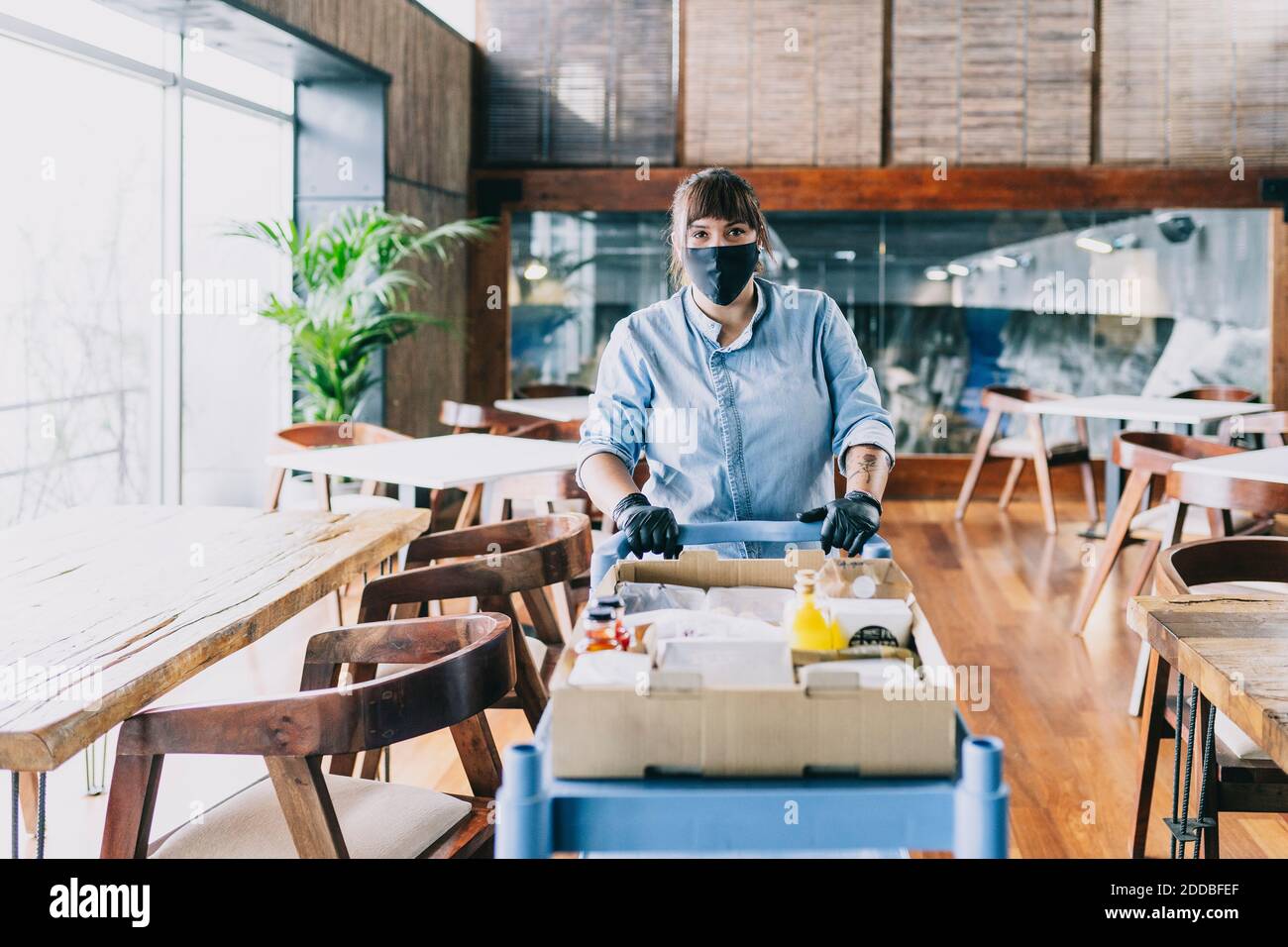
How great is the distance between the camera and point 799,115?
26.1 ft

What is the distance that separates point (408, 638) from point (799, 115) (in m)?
6.62

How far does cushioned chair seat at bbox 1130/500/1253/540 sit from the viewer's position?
4508mm

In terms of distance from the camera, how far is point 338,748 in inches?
64.3

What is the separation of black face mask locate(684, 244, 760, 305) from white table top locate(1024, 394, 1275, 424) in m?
4.57

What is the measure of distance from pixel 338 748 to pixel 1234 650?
132 cm

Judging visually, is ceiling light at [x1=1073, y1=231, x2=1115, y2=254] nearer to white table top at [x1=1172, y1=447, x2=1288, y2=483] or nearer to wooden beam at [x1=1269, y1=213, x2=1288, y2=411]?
wooden beam at [x1=1269, y1=213, x2=1288, y2=411]

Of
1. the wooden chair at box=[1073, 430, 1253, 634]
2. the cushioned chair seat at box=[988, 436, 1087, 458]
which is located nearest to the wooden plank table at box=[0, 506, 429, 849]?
the wooden chair at box=[1073, 430, 1253, 634]

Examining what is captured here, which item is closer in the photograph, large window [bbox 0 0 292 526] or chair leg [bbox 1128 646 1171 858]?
chair leg [bbox 1128 646 1171 858]

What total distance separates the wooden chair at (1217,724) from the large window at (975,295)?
5.56m

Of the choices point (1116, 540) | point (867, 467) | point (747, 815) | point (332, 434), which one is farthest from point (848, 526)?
point (332, 434)

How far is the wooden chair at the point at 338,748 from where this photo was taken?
64.4 inches

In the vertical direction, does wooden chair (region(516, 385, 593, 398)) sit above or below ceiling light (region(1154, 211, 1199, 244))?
below

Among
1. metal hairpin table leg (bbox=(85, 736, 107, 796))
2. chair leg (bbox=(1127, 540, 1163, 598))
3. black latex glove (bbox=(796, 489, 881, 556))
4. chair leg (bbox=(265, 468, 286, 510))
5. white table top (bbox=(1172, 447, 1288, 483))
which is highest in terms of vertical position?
black latex glove (bbox=(796, 489, 881, 556))
